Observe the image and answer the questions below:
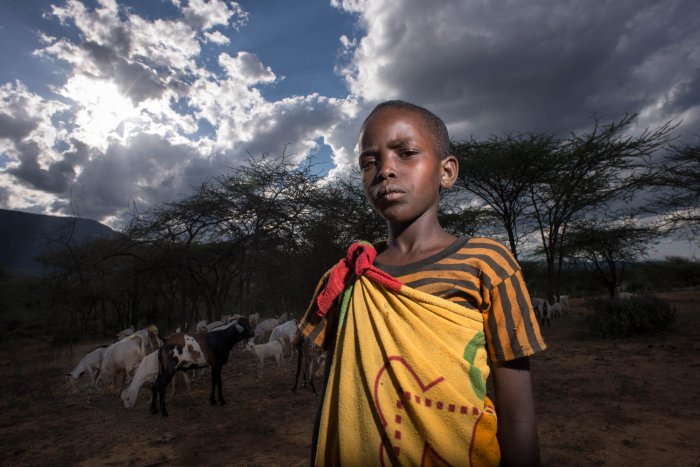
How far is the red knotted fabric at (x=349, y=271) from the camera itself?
1.15 metres

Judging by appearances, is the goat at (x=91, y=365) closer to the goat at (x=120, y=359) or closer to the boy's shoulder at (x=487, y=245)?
the goat at (x=120, y=359)

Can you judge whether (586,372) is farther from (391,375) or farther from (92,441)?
(92,441)

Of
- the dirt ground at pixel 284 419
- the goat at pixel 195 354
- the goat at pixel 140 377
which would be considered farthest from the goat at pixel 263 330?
the goat at pixel 140 377

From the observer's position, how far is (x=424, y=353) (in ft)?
3.18

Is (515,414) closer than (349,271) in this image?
Yes

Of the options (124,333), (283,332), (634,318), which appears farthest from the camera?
(124,333)

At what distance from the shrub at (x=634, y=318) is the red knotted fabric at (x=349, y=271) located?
12851 millimetres

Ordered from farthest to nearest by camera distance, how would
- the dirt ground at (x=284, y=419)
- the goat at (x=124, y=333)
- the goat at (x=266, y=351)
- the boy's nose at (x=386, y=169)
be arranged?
the goat at (x=124, y=333) < the goat at (x=266, y=351) < the dirt ground at (x=284, y=419) < the boy's nose at (x=386, y=169)

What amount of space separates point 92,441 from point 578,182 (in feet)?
56.3

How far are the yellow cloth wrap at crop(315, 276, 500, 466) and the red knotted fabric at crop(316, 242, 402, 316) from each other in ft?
0.37

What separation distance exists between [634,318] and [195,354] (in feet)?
40.2

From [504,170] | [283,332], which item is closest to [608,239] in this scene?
[504,170]

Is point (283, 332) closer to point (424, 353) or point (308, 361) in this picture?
point (308, 361)

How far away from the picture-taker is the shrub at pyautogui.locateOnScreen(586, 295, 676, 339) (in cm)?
1069
